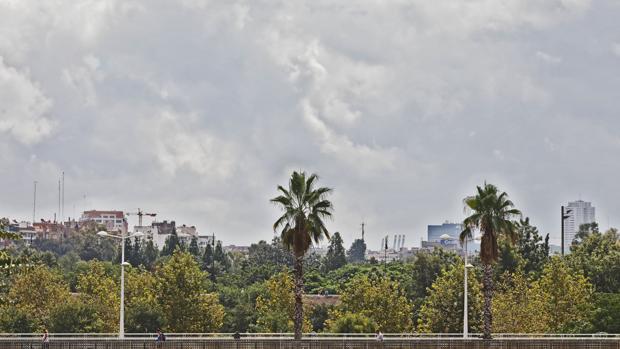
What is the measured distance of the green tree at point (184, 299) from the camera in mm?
87125

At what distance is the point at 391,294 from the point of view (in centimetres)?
8838

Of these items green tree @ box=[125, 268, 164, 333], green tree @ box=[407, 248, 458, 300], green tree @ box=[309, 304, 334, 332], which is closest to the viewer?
green tree @ box=[125, 268, 164, 333]

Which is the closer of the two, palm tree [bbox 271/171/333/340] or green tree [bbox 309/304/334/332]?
palm tree [bbox 271/171/333/340]

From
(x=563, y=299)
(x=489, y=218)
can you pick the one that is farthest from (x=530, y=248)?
(x=489, y=218)

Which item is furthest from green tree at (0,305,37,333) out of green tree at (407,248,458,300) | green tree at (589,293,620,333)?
green tree at (407,248,458,300)

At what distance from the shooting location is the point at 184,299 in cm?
8719

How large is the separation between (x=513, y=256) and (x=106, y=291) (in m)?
50.0

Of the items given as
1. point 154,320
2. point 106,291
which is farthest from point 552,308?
point 106,291

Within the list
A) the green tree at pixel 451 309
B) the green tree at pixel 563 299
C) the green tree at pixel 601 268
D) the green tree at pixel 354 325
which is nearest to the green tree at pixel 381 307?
the green tree at pixel 451 309

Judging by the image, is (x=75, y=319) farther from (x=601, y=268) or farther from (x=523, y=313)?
Answer: (x=601, y=268)

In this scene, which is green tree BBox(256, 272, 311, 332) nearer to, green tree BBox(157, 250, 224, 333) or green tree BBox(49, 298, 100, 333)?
green tree BBox(157, 250, 224, 333)

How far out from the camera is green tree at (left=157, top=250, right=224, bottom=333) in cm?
8712

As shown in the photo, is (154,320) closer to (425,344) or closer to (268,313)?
(268,313)

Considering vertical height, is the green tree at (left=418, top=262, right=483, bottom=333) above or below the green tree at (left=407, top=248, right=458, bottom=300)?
below
